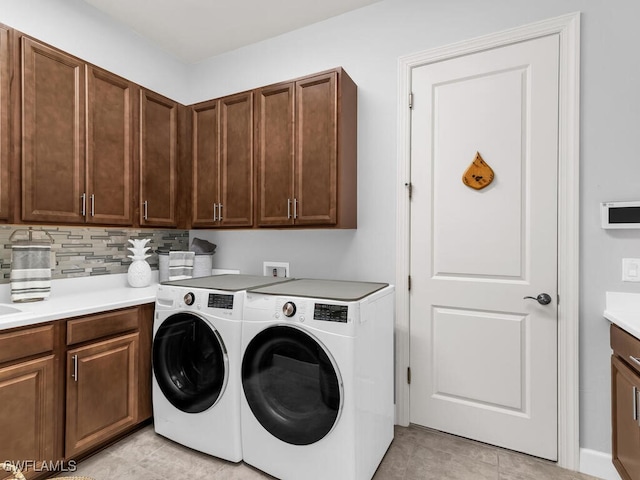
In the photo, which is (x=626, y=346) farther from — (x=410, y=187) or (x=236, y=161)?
(x=236, y=161)

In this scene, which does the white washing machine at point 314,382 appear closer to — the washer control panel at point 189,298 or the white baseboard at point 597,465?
the washer control panel at point 189,298

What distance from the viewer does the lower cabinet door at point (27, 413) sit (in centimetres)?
149

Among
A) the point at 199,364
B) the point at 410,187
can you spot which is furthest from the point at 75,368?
the point at 410,187

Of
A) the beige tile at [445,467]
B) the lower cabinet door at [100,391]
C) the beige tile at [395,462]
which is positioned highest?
the lower cabinet door at [100,391]

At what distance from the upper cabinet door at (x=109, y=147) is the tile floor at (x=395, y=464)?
1406 mm

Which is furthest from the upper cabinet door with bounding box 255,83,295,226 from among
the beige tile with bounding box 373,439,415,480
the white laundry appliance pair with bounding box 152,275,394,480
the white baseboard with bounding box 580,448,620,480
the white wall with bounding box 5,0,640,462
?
the white baseboard with bounding box 580,448,620,480

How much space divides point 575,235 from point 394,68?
58.7 inches

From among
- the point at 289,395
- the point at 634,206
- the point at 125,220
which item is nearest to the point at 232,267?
the point at 125,220

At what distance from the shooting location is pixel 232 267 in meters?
2.93

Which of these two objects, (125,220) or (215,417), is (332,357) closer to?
(215,417)

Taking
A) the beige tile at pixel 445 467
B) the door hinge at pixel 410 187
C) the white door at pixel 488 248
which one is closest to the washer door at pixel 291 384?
the beige tile at pixel 445 467

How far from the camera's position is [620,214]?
1684 millimetres

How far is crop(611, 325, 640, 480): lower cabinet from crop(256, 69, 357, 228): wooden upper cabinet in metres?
1.50

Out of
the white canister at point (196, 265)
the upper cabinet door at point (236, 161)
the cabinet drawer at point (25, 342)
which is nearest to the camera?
the cabinet drawer at point (25, 342)
